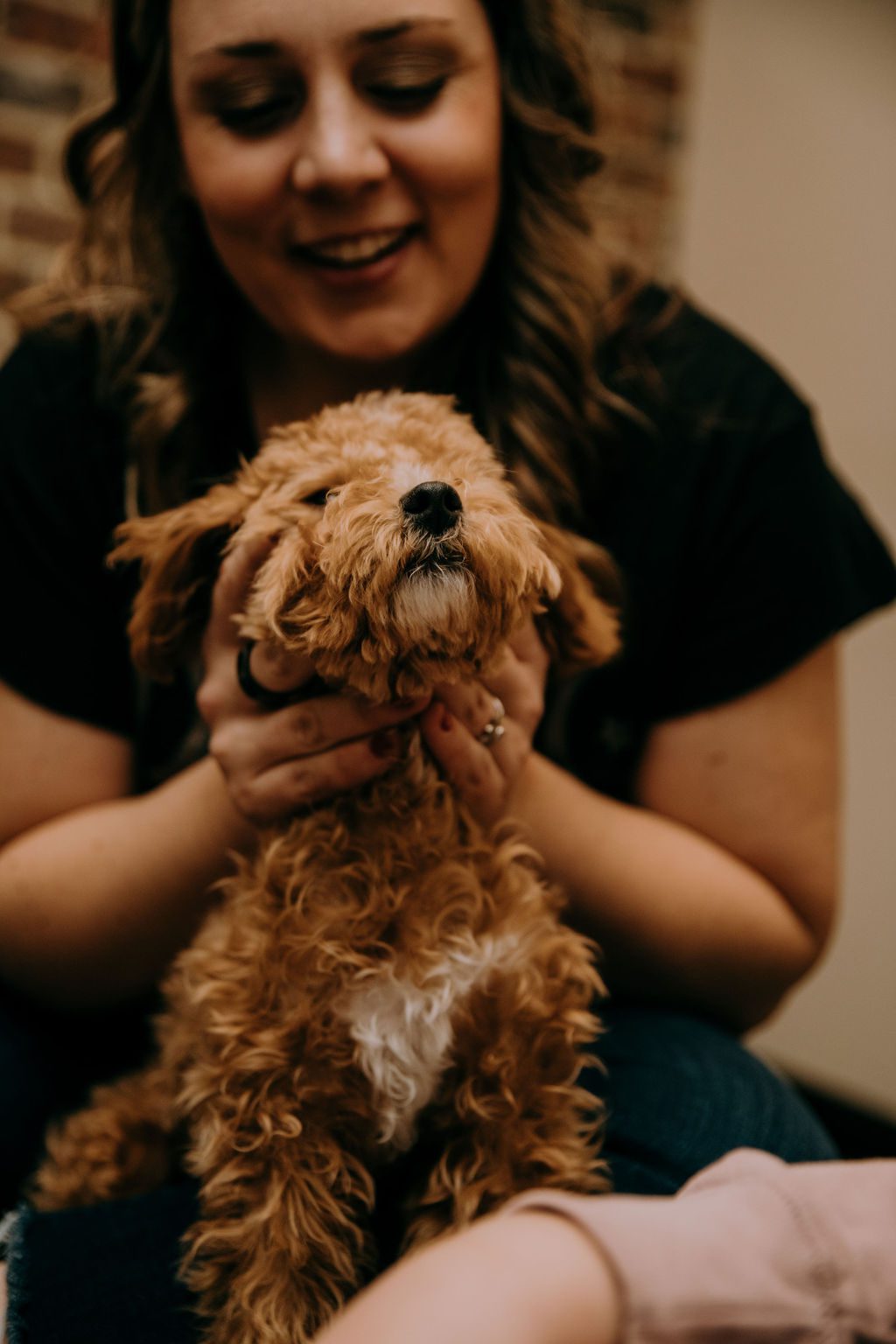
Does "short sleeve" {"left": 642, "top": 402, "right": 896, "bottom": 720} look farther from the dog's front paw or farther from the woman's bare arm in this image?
the dog's front paw

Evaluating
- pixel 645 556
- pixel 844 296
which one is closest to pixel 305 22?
pixel 645 556

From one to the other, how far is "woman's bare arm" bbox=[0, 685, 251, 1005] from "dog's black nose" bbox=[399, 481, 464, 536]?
0.38m

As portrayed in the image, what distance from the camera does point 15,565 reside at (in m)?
1.15

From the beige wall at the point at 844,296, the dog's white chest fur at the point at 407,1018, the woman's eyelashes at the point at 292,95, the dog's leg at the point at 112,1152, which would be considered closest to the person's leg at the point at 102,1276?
the dog's leg at the point at 112,1152

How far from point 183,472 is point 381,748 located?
46cm

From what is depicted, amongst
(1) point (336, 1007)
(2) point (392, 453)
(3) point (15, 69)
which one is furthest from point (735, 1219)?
(3) point (15, 69)

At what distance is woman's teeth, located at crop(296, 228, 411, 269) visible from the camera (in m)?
1.03

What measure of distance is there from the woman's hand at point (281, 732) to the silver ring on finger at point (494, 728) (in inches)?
2.9

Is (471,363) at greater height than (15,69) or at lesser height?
lesser

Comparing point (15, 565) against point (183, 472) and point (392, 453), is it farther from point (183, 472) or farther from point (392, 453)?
point (392, 453)

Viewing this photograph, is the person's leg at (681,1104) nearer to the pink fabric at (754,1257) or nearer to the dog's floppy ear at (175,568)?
the pink fabric at (754,1257)

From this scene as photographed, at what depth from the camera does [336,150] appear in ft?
3.08

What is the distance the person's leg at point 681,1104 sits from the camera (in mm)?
899

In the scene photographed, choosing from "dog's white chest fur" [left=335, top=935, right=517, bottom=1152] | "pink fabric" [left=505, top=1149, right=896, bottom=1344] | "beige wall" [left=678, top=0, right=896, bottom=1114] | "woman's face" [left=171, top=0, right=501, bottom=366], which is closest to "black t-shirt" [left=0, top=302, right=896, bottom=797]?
"woman's face" [left=171, top=0, right=501, bottom=366]
